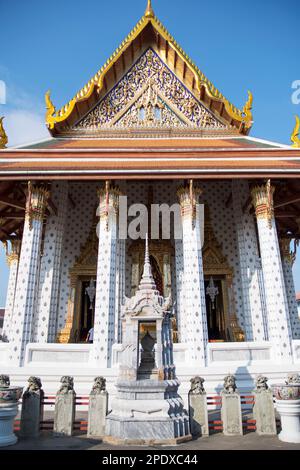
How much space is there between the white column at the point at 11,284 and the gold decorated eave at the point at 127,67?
5.61m

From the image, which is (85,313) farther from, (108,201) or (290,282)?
(290,282)

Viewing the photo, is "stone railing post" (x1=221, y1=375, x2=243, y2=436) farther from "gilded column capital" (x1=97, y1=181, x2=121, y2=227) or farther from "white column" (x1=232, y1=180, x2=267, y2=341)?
"gilded column capital" (x1=97, y1=181, x2=121, y2=227)

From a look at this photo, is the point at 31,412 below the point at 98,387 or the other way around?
below

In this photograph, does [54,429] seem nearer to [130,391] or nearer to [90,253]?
[130,391]

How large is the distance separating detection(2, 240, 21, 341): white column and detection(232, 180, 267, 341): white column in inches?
325

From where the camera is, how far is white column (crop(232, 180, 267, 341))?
10.3 m

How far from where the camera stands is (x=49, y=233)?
10.9 m

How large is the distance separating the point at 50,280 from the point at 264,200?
684 centimetres

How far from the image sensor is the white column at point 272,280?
29.1ft

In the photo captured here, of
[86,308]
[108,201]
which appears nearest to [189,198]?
[108,201]

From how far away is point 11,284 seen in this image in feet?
45.6

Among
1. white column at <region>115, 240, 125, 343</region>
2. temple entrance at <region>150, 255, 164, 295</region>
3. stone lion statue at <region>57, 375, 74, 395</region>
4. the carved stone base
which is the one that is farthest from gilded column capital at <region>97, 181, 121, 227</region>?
the carved stone base
